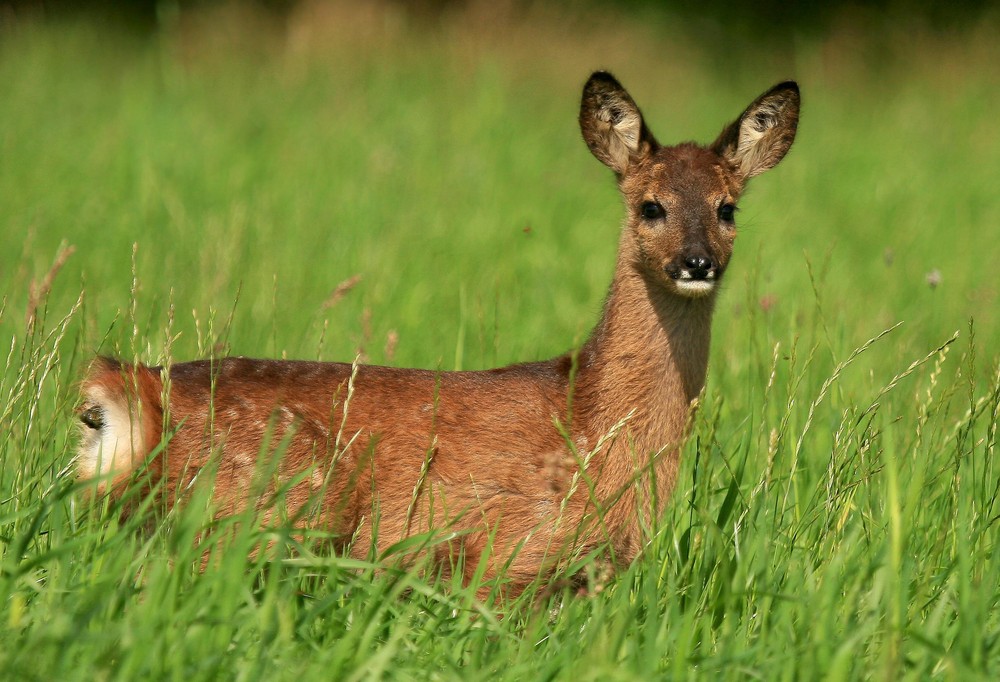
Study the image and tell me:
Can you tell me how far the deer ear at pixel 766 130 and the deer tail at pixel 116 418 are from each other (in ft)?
7.15

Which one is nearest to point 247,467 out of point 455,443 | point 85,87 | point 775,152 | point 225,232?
point 455,443

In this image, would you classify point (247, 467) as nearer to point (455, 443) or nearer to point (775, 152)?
point (455, 443)

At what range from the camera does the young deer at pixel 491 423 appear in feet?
11.0

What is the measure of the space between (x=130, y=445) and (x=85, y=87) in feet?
26.8

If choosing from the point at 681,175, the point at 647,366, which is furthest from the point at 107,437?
the point at 681,175

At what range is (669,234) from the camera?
3.96 metres

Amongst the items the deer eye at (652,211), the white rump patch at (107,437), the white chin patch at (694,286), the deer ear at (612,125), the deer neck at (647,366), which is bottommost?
the white rump patch at (107,437)

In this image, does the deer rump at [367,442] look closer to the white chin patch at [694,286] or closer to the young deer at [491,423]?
the young deer at [491,423]

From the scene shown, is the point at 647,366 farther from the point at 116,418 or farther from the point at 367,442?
the point at 116,418

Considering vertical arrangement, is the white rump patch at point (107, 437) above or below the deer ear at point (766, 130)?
below

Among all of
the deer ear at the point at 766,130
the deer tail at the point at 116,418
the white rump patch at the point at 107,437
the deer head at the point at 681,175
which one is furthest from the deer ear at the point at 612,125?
the white rump patch at the point at 107,437

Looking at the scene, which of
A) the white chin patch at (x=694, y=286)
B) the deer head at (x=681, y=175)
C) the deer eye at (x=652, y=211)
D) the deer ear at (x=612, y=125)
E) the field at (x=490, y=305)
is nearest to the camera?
the field at (x=490, y=305)

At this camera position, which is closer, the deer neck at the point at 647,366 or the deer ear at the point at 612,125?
the deer neck at the point at 647,366

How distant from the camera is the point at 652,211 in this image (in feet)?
13.4
